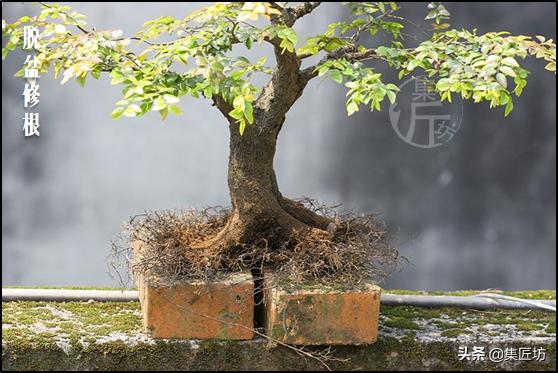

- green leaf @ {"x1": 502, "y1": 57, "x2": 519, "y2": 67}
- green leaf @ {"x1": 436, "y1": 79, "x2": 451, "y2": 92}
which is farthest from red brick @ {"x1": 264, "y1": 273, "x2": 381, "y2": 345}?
Result: green leaf @ {"x1": 502, "y1": 57, "x2": 519, "y2": 67}

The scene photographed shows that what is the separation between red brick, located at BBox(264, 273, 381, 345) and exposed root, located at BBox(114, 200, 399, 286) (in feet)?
0.19

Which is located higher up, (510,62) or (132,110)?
(510,62)

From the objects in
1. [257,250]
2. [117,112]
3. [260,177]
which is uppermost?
[117,112]

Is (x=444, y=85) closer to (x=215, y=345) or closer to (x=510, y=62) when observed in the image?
(x=510, y=62)

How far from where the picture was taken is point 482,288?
3.23 m

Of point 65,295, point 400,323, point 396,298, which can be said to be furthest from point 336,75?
point 65,295

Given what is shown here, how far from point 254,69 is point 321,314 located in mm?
584

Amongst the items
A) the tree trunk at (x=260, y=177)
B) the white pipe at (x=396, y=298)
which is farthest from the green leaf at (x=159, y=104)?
the white pipe at (x=396, y=298)

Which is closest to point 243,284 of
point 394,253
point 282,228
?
point 282,228

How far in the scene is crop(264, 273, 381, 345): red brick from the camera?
212cm

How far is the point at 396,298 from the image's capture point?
267 cm

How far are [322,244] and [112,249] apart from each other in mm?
563

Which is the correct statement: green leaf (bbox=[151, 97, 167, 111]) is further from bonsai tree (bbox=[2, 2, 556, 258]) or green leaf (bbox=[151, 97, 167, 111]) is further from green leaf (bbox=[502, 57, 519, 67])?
green leaf (bbox=[502, 57, 519, 67])

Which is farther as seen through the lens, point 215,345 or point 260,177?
point 260,177
